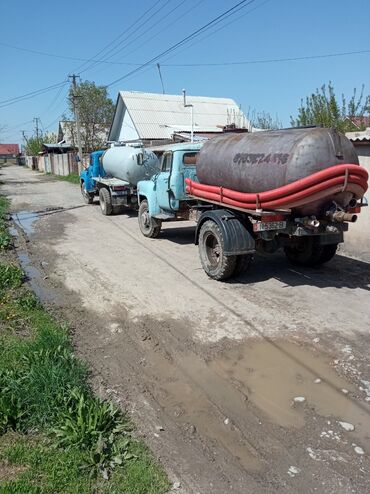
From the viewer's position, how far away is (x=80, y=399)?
153 inches

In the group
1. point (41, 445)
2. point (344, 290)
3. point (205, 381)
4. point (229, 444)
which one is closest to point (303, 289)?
point (344, 290)

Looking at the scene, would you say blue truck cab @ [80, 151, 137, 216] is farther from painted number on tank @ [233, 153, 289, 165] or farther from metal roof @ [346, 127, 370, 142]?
painted number on tank @ [233, 153, 289, 165]

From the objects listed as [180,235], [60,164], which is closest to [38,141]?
[60,164]

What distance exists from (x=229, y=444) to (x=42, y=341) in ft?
8.29

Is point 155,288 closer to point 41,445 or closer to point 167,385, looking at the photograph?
point 167,385

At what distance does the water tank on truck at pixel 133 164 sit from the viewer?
13.7m

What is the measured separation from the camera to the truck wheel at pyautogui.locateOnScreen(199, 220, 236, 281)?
7605 millimetres

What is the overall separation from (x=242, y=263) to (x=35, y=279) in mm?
3825

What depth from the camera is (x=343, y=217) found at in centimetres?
651

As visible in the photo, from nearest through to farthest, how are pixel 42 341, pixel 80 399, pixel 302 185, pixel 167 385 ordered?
pixel 80 399 → pixel 167 385 → pixel 42 341 → pixel 302 185

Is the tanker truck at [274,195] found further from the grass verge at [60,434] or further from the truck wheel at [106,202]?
the truck wheel at [106,202]

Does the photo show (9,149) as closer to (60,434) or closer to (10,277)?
(10,277)

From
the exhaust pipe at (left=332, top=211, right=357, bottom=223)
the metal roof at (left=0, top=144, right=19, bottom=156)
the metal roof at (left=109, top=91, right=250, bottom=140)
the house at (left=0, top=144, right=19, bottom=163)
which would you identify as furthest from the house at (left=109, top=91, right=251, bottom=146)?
the metal roof at (left=0, top=144, right=19, bottom=156)

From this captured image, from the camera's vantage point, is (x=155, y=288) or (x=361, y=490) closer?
(x=361, y=490)
